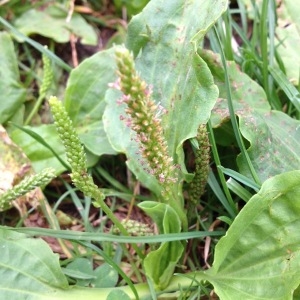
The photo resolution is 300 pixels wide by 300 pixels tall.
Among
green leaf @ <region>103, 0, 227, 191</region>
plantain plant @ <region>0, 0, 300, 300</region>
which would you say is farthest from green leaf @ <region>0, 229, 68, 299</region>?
green leaf @ <region>103, 0, 227, 191</region>

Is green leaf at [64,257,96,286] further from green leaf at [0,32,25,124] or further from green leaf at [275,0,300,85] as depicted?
green leaf at [275,0,300,85]

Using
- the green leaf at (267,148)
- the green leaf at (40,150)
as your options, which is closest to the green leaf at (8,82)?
the green leaf at (40,150)

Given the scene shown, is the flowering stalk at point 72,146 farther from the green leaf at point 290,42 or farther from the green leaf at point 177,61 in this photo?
the green leaf at point 290,42

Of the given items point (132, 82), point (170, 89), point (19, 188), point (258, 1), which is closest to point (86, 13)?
point (258, 1)

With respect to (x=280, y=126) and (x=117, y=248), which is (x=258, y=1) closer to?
(x=280, y=126)

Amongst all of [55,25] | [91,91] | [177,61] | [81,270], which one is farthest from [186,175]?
[55,25]
